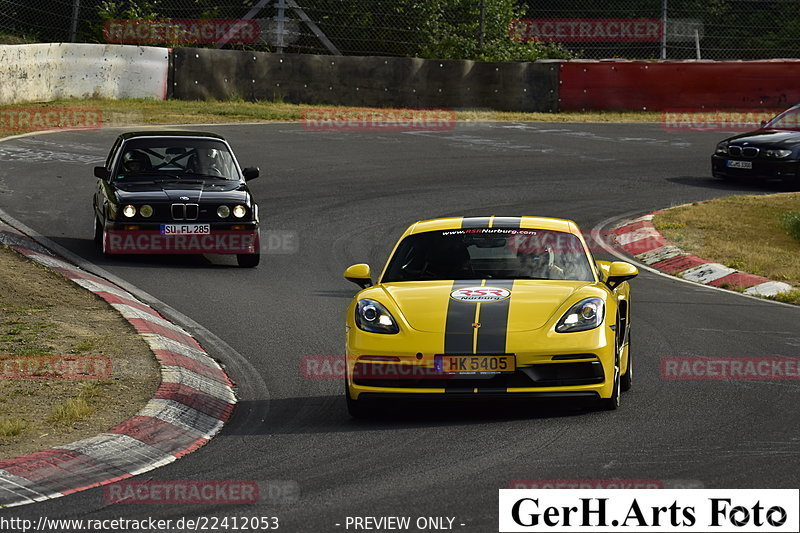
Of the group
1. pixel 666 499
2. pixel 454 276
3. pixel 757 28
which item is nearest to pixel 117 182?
pixel 454 276

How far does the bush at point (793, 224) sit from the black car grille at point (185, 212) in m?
7.54

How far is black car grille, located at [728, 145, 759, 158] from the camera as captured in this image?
21.8m

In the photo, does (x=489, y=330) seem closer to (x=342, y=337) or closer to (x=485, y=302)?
(x=485, y=302)

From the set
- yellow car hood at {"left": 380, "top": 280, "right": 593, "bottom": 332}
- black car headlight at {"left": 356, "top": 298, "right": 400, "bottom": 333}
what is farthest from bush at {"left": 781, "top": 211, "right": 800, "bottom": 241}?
black car headlight at {"left": 356, "top": 298, "right": 400, "bottom": 333}

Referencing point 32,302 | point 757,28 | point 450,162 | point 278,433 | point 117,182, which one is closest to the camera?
point 278,433

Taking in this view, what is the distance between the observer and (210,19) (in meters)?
32.3

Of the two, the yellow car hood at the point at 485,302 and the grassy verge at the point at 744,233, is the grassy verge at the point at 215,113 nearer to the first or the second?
the grassy verge at the point at 744,233

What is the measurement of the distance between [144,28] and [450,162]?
10.4 m

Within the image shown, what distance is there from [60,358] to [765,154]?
14.7m

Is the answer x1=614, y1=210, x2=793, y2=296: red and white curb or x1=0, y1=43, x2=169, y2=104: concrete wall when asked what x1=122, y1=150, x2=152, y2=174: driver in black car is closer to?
x1=614, y1=210, x2=793, y2=296: red and white curb

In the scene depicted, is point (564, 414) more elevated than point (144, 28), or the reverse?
point (144, 28)

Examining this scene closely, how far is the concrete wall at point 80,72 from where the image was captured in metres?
26.0

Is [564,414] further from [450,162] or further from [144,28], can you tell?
[144,28]

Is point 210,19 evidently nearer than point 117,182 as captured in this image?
No
